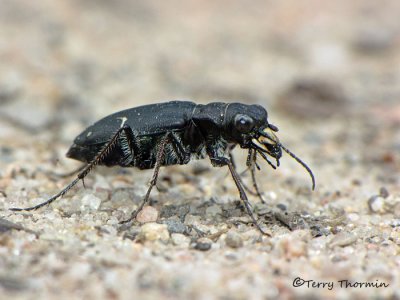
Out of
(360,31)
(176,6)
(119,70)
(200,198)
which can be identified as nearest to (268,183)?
(200,198)

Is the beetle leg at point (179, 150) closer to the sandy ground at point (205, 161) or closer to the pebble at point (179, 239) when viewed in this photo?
the sandy ground at point (205, 161)

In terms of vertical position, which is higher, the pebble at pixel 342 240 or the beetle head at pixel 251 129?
the beetle head at pixel 251 129

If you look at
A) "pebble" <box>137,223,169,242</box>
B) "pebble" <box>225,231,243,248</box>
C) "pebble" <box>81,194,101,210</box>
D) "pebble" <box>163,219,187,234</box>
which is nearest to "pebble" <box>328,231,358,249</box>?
"pebble" <box>225,231,243,248</box>

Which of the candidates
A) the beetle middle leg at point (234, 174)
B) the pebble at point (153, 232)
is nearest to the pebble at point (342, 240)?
the beetle middle leg at point (234, 174)

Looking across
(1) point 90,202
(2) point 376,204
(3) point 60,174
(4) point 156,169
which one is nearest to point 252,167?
(4) point 156,169

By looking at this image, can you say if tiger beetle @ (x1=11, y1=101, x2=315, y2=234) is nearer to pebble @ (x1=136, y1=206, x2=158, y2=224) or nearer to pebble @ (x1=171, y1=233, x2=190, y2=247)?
pebble @ (x1=136, y1=206, x2=158, y2=224)

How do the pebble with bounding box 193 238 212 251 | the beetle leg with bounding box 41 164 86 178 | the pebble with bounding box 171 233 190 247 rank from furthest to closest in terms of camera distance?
1. the beetle leg with bounding box 41 164 86 178
2. the pebble with bounding box 171 233 190 247
3. the pebble with bounding box 193 238 212 251
